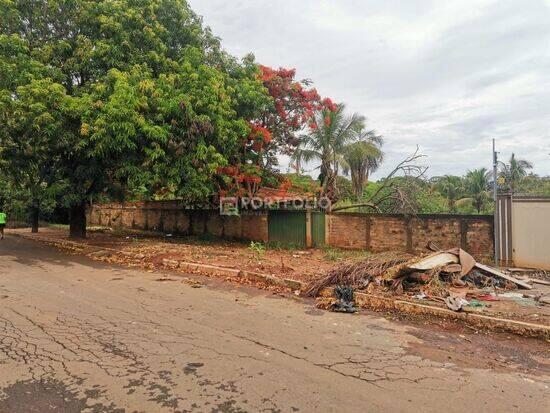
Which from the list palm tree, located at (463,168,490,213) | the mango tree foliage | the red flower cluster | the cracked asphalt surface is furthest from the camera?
palm tree, located at (463,168,490,213)

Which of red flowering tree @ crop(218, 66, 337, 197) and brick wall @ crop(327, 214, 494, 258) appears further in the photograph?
red flowering tree @ crop(218, 66, 337, 197)

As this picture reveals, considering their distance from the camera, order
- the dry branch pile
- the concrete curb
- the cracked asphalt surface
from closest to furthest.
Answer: the cracked asphalt surface, the concrete curb, the dry branch pile

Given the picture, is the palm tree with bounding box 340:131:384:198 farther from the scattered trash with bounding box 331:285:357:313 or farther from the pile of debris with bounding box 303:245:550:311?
the scattered trash with bounding box 331:285:357:313

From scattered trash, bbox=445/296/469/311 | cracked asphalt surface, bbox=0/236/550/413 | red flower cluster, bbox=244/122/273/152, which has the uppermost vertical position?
red flower cluster, bbox=244/122/273/152

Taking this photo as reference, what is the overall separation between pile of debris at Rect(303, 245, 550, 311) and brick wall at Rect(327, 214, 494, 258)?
14.8 feet

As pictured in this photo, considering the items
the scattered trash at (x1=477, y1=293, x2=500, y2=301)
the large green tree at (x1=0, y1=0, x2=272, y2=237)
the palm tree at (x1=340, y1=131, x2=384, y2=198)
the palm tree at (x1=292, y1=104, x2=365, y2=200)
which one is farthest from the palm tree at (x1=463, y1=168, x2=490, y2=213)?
the scattered trash at (x1=477, y1=293, x2=500, y2=301)

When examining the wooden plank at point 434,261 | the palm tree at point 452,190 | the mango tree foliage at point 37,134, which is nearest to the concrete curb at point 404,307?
the wooden plank at point 434,261

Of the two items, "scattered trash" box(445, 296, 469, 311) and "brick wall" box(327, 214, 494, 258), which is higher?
"brick wall" box(327, 214, 494, 258)

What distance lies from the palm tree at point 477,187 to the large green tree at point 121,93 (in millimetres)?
20592

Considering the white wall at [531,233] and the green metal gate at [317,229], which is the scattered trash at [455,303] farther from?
the green metal gate at [317,229]

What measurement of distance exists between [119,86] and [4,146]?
17.7ft

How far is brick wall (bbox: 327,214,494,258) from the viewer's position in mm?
13469

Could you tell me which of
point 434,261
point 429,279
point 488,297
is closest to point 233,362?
point 429,279

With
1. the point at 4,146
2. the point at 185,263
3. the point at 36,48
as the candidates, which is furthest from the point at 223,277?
the point at 36,48
